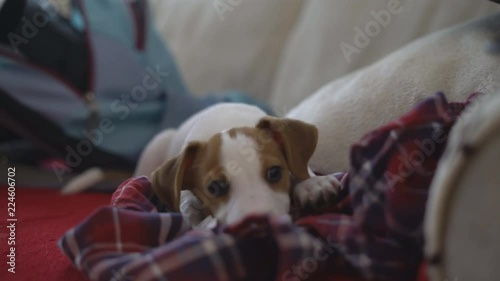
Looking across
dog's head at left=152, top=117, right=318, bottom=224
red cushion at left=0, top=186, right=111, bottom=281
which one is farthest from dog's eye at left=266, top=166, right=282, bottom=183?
red cushion at left=0, top=186, right=111, bottom=281

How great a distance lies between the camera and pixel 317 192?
2.97 ft

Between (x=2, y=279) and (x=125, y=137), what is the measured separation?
27.9 inches

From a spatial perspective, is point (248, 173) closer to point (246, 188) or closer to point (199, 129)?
point (246, 188)

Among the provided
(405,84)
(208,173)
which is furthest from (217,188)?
(405,84)

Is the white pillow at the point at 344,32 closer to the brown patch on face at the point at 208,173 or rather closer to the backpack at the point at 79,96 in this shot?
the backpack at the point at 79,96

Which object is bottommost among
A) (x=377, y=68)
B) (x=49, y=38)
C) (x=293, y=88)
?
(x=293, y=88)

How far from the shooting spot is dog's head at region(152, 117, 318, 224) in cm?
92

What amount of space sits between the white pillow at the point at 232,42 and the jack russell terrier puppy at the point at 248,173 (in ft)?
2.12

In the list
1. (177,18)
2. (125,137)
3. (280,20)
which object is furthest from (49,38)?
(280,20)

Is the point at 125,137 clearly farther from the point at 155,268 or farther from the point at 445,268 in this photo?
the point at 445,268

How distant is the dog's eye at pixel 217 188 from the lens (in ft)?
3.07

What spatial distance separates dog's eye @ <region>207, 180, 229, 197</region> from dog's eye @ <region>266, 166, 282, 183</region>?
0.07 metres

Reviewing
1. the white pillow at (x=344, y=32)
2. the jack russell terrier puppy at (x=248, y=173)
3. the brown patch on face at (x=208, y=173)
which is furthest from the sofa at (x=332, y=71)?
the brown patch on face at (x=208, y=173)

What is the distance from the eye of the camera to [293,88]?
1533mm
